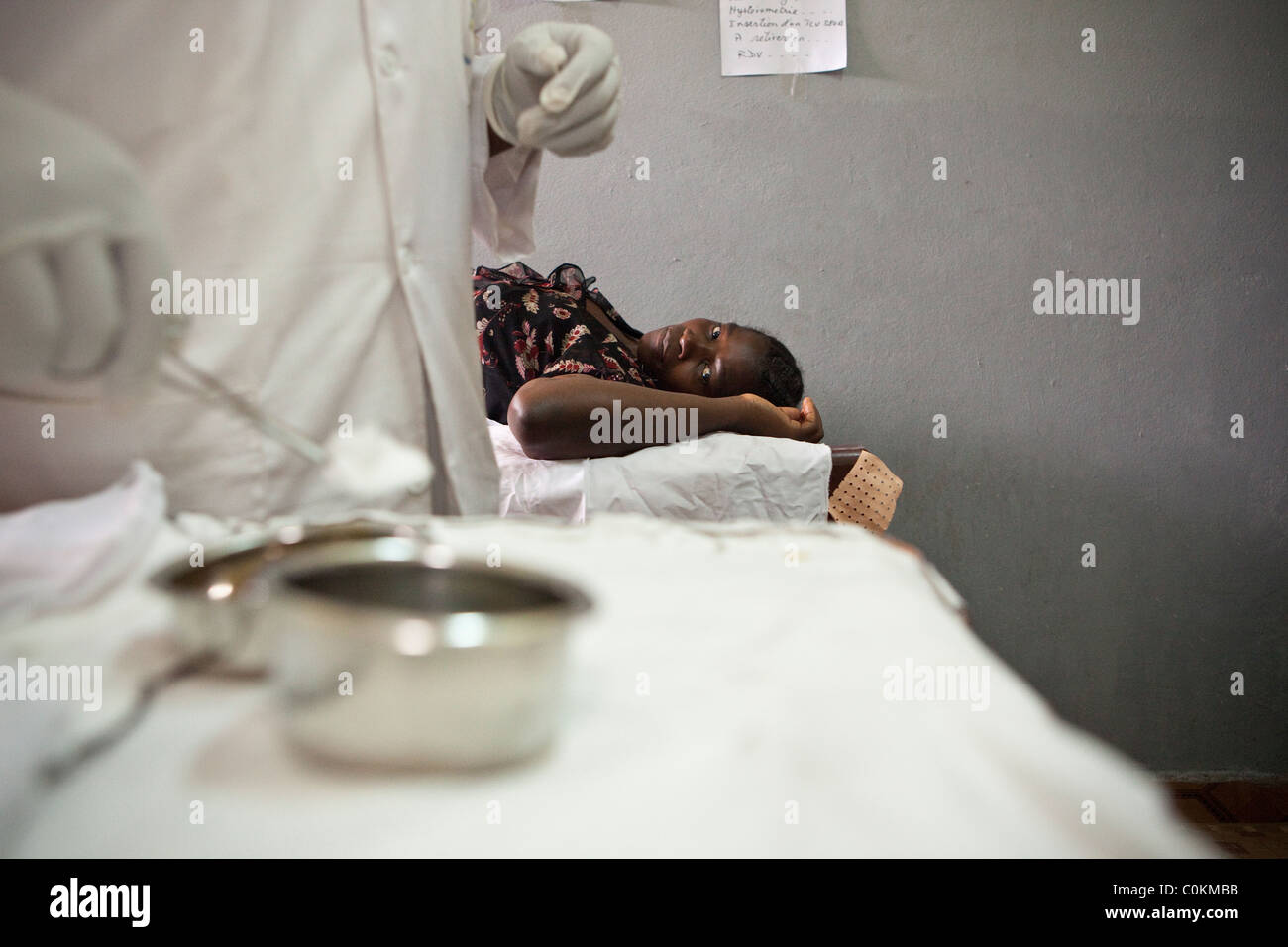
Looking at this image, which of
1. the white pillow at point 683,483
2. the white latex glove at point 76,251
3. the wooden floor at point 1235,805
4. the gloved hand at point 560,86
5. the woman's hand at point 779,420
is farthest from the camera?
→ the wooden floor at point 1235,805

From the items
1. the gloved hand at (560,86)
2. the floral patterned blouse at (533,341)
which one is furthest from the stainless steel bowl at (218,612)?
the floral patterned blouse at (533,341)

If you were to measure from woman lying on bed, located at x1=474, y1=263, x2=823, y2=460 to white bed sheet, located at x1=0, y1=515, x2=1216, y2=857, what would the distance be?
0.91m

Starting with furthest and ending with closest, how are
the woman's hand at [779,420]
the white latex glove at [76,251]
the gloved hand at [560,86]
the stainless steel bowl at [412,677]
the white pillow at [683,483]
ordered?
the woman's hand at [779,420]
the white pillow at [683,483]
the gloved hand at [560,86]
the white latex glove at [76,251]
the stainless steel bowl at [412,677]

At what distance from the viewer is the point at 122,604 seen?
0.33m

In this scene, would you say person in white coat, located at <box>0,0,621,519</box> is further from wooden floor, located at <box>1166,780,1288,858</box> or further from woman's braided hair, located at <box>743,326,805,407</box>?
wooden floor, located at <box>1166,780,1288,858</box>

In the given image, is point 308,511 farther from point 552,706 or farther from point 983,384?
point 983,384

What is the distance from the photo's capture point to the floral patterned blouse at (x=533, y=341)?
143 centimetres

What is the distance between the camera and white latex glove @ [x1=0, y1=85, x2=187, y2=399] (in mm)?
350

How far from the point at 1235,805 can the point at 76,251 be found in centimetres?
205

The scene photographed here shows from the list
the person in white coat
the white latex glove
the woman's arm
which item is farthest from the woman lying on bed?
the white latex glove

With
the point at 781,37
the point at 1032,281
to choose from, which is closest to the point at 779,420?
the point at 1032,281

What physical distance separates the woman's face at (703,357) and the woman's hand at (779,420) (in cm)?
6

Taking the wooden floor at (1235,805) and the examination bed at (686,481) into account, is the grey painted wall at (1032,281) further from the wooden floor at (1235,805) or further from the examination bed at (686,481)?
the examination bed at (686,481)
